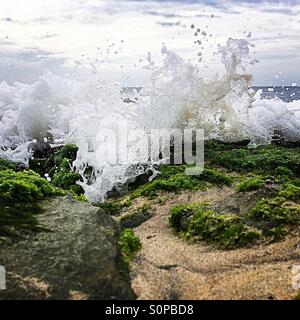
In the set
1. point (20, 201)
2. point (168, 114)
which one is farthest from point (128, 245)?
point (168, 114)

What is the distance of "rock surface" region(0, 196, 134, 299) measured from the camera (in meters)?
3.89

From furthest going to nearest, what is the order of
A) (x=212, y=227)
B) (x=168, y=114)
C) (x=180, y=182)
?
(x=168, y=114) < (x=180, y=182) < (x=212, y=227)

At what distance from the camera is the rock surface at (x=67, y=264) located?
3893 millimetres

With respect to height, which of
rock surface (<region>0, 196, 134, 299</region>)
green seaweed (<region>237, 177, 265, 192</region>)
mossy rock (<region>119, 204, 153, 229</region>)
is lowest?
mossy rock (<region>119, 204, 153, 229</region>)

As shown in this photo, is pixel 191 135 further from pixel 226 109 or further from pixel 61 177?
pixel 61 177

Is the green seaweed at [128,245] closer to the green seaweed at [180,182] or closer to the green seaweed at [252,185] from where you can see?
the green seaweed at [252,185]

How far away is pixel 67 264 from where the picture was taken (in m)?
4.11

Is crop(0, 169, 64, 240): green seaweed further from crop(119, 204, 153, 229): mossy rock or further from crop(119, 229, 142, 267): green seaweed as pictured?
crop(119, 204, 153, 229): mossy rock

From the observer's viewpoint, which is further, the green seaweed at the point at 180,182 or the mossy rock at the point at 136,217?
the green seaweed at the point at 180,182

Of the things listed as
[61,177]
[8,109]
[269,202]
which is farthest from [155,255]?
[8,109]

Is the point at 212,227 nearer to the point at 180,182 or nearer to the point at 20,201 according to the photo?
the point at 20,201

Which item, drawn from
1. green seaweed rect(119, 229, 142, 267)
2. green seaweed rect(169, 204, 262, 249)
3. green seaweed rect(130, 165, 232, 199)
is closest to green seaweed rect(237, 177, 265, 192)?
green seaweed rect(169, 204, 262, 249)

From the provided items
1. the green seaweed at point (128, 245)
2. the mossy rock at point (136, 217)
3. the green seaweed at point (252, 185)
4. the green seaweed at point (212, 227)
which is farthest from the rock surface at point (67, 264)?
the green seaweed at point (252, 185)
